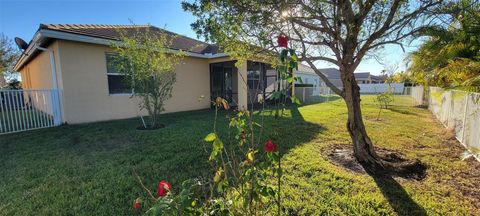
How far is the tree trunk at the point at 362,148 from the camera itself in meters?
3.46

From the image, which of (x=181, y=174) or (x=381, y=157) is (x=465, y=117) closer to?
(x=381, y=157)

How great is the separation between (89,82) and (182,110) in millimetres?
4032

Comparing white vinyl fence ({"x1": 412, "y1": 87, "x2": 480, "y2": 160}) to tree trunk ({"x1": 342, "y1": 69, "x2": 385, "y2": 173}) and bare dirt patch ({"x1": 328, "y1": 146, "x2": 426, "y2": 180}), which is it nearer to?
bare dirt patch ({"x1": 328, "y1": 146, "x2": 426, "y2": 180})

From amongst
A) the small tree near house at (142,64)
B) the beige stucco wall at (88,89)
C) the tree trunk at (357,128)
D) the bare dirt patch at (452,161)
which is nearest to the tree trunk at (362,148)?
the tree trunk at (357,128)

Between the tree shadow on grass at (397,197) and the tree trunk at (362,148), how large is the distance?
0.36 m

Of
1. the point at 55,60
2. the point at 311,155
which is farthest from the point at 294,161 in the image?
the point at 55,60

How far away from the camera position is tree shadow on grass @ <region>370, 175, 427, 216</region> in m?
2.32

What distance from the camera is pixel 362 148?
366cm

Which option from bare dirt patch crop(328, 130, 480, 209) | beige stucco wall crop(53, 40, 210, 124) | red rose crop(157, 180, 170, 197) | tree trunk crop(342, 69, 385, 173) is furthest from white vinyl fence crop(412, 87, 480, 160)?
beige stucco wall crop(53, 40, 210, 124)

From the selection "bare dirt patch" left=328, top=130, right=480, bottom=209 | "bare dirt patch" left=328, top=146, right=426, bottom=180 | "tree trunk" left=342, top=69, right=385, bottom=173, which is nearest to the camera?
"bare dirt patch" left=328, top=130, right=480, bottom=209

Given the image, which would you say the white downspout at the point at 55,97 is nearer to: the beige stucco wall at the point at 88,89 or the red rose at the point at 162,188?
the beige stucco wall at the point at 88,89

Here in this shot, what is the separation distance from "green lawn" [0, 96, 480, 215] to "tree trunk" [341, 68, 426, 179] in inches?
11.6

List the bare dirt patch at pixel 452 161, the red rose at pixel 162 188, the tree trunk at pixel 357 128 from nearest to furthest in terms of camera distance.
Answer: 1. the red rose at pixel 162 188
2. the bare dirt patch at pixel 452 161
3. the tree trunk at pixel 357 128

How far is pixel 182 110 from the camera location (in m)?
10.3
